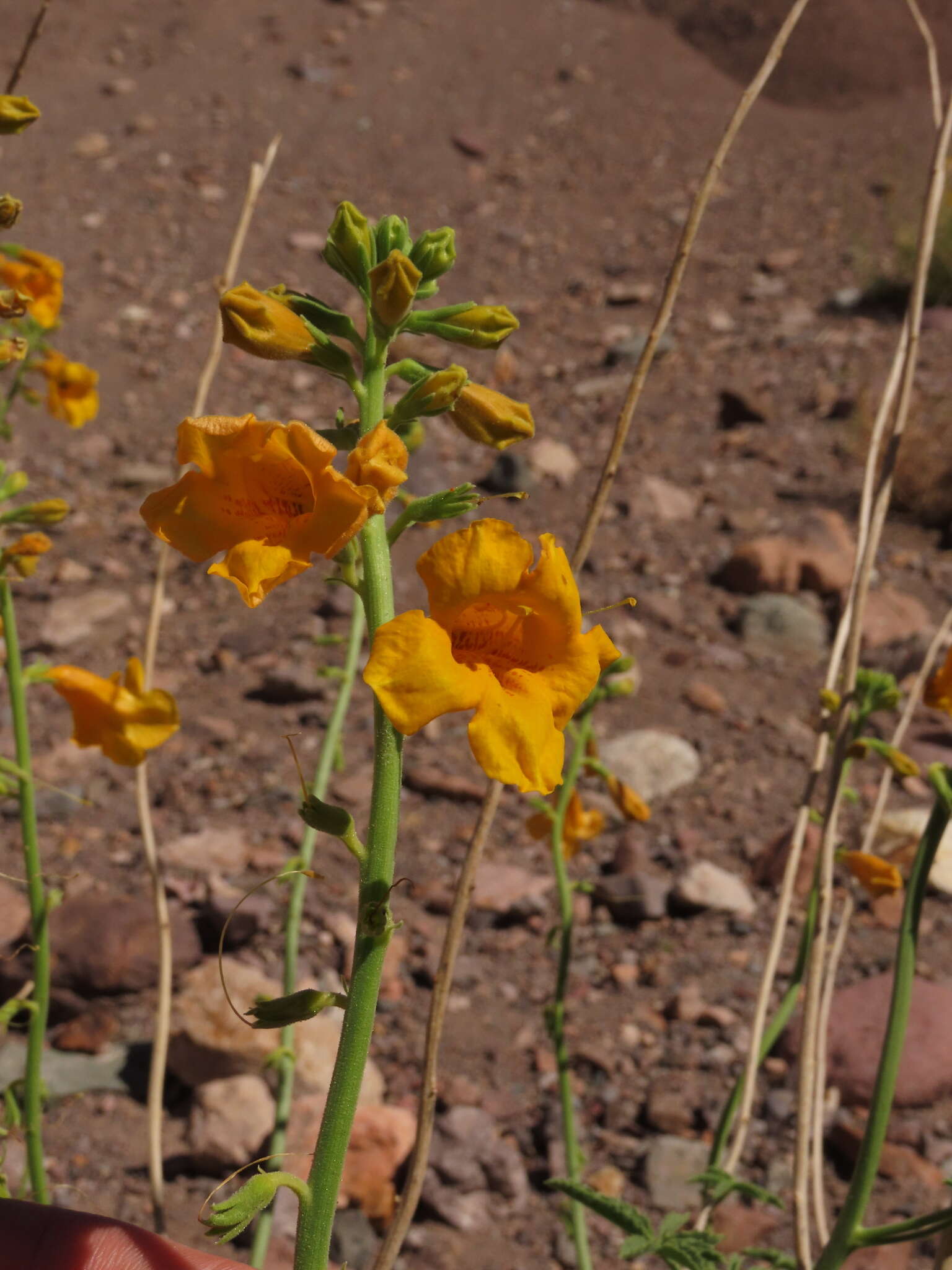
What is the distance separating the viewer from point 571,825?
3041 mm

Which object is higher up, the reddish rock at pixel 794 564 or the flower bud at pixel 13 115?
the flower bud at pixel 13 115

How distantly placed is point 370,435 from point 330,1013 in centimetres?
265

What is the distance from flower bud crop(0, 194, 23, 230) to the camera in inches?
67.3

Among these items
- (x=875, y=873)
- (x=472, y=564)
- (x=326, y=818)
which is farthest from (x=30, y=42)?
(x=875, y=873)

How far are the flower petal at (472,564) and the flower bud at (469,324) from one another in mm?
316

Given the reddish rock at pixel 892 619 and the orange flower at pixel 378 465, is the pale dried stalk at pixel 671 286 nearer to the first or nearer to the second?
the orange flower at pixel 378 465

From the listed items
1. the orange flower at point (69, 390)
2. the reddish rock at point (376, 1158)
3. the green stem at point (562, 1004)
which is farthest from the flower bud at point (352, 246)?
the reddish rock at point (376, 1158)

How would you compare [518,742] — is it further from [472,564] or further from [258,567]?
[258,567]

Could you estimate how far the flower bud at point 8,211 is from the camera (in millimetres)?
1709

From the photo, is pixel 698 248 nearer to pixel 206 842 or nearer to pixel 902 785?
pixel 902 785

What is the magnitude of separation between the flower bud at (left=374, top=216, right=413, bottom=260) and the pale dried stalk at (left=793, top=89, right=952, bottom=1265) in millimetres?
888

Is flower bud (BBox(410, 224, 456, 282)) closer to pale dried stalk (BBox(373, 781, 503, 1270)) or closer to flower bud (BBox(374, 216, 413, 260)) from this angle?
flower bud (BBox(374, 216, 413, 260))

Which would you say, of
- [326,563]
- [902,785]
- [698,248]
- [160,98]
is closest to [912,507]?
[902,785]

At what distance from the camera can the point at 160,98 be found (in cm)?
1088
